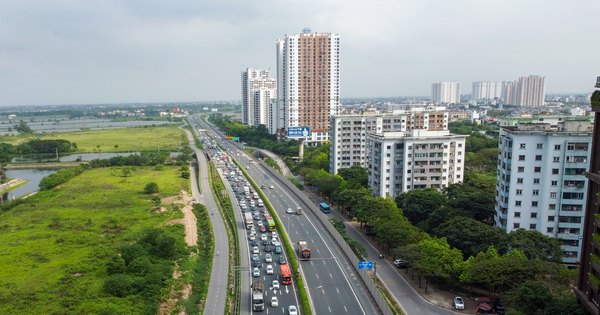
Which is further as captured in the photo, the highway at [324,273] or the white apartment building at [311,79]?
the white apartment building at [311,79]

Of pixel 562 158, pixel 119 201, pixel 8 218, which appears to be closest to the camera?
pixel 562 158

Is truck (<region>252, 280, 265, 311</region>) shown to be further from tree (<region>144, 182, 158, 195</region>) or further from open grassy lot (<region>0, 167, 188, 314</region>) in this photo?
tree (<region>144, 182, 158, 195</region>)

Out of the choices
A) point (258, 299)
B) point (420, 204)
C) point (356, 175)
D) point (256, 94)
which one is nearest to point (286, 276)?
point (258, 299)

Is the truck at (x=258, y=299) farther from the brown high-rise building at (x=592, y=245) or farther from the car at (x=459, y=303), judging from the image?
the brown high-rise building at (x=592, y=245)

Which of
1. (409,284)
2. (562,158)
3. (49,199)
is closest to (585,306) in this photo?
(409,284)

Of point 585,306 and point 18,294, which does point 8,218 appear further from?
point 585,306

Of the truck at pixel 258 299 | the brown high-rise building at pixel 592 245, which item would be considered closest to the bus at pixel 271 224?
the truck at pixel 258 299
